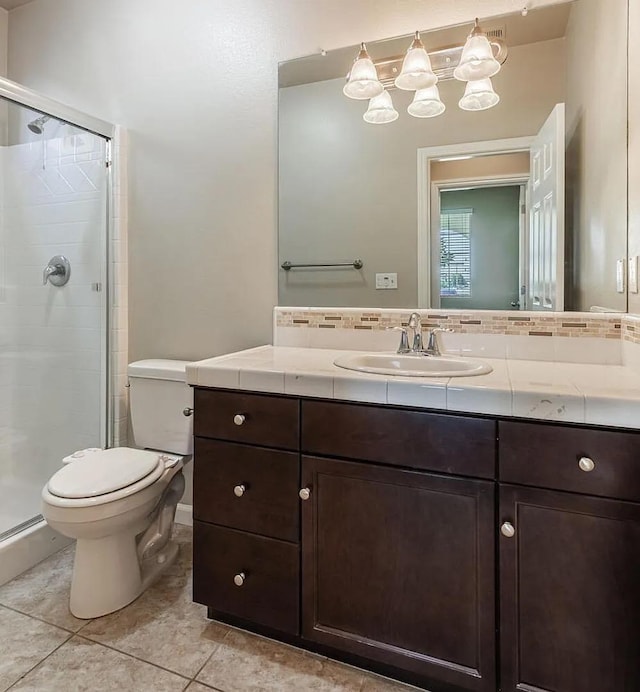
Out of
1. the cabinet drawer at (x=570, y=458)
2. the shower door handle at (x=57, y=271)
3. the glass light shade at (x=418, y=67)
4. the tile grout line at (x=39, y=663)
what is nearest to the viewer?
the cabinet drawer at (x=570, y=458)

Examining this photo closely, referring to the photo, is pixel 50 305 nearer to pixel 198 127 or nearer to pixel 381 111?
pixel 198 127

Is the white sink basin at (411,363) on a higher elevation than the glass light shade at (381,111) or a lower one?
lower

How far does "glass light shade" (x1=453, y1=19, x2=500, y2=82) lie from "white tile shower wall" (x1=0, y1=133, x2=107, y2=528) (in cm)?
166

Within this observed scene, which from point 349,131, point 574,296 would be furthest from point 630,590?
point 349,131

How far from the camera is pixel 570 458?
1.05 metres

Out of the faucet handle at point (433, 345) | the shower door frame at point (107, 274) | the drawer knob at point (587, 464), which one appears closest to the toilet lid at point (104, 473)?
the shower door frame at point (107, 274)

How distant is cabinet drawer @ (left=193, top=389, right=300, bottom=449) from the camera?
1335mm

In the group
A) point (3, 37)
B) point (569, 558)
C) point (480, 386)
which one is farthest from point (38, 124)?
point (569, 558)

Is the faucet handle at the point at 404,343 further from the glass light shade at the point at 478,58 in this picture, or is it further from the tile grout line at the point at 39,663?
the tile grout line at the point at 39,663

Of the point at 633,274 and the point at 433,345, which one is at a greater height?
the point at 633,274

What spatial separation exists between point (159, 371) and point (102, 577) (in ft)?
2.58

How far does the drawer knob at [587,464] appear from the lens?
3.37 ft

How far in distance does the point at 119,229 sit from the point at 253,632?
1831mm

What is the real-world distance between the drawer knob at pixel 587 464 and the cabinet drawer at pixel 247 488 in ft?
2.34
